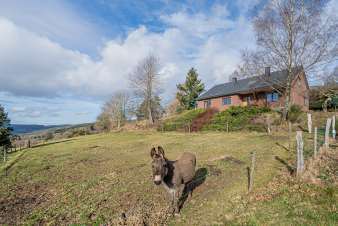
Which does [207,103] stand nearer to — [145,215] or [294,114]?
[294,114]

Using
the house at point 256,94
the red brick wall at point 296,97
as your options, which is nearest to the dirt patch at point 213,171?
the house at point 256,94

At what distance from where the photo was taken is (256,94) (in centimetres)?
3681

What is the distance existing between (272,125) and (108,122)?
43.9m

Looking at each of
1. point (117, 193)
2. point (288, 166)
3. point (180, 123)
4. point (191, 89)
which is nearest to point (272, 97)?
point (180, 123)

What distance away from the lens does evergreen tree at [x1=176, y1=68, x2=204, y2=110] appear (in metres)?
52.6

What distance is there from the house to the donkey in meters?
23.5

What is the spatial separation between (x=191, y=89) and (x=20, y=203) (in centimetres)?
4723

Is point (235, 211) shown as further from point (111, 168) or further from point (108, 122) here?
point (108, 122)

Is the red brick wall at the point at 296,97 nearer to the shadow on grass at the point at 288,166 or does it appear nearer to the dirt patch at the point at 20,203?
the shadow on grass at the point at 288,166

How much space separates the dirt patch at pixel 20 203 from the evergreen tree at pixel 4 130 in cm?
2083

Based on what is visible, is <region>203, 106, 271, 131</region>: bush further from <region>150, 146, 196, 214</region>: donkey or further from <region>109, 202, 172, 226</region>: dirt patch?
<region>109, 202, 172, 226</region>: dirt patch

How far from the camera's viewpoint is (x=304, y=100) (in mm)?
36719

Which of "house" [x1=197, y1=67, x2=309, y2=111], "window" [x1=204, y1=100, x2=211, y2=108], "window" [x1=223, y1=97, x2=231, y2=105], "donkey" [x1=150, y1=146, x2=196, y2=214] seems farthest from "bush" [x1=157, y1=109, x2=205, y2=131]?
"donkey" [x1=150, y1=146, x2=196, y2=214]

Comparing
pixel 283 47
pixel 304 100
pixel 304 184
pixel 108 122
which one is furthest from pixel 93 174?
pixel 108 122
